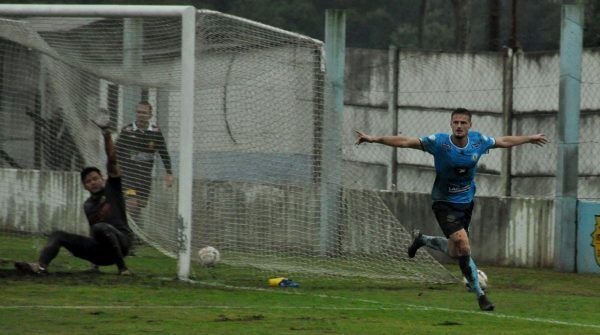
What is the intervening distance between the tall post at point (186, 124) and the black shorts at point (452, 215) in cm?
234

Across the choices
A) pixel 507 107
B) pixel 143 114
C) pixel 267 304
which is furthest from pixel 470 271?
pixel 507 107

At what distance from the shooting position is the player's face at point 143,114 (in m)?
15.8

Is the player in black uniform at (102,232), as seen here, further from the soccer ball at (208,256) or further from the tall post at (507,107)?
the tall post at (507,107)

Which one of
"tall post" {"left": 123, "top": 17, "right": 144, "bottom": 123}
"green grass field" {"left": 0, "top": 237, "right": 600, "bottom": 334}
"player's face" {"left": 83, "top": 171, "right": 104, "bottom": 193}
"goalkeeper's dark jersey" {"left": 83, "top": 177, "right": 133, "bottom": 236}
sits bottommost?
"green grass field" {"left": 0, "top": 237, "right": 600, "bottom": 334}

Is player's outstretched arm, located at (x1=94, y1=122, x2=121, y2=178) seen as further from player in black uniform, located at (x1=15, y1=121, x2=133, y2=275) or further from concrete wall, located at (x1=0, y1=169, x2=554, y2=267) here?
concrete wall, located at (x1=0, y1=169, x2=554, y2=267)

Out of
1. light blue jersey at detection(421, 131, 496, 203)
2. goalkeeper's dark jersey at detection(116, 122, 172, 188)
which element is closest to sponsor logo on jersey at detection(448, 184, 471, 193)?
light blue jersey at detection(421, 131, 496, 203)

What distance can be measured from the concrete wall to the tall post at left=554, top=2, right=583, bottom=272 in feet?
1.28

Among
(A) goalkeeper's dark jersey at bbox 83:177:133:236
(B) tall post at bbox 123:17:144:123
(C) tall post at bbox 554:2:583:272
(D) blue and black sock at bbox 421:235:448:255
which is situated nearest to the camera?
Result: (D) blue and black sock at bbox 421:235:448:255

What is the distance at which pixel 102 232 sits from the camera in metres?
14.7

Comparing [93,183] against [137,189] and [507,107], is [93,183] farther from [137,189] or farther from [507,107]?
[507,107]

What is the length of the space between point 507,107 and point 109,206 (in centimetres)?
626

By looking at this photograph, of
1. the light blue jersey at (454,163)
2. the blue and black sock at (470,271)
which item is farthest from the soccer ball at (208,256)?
the blue and black sock at (470,271)

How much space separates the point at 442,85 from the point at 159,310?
9.00 meters

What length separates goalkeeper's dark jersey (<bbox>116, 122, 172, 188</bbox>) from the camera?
15.9 metres
